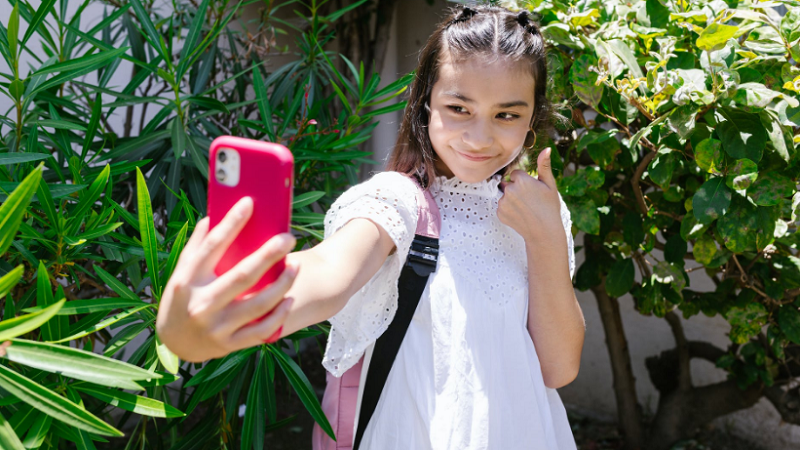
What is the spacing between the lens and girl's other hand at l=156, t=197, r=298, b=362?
1.91 feet

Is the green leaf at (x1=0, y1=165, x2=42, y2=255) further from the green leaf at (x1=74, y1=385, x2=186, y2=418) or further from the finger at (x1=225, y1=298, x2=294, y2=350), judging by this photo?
the finger at (x1=225, y1=298, x2=294, y2=350)

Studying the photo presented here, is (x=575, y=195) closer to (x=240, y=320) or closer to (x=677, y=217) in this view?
(x=677, y=217)

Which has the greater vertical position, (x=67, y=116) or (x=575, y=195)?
(x=67, y=116)

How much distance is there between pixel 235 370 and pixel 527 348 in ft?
2.28

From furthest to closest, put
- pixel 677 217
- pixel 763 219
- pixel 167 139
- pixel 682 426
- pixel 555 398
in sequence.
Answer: pixel 682 426, pixel 167 139, pixel 677 217, pixel 763 219, pixel 555 398

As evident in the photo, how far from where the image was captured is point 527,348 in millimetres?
1103

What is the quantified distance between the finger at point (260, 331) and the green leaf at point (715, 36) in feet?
3.53

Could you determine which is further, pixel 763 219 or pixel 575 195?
pixel 575 195

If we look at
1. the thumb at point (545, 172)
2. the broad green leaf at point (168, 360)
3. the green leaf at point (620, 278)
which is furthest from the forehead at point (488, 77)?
the green leaf at point (620, 278)

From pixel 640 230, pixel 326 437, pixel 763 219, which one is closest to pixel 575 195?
pixel 640 230

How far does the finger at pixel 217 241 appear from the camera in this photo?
586mm

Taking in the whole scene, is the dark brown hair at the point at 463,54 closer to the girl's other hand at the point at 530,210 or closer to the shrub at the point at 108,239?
the girl's other hand at the point at 530,210

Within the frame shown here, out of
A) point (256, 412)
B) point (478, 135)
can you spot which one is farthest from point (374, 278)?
point (256, 412)

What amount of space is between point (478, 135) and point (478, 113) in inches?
1.6
